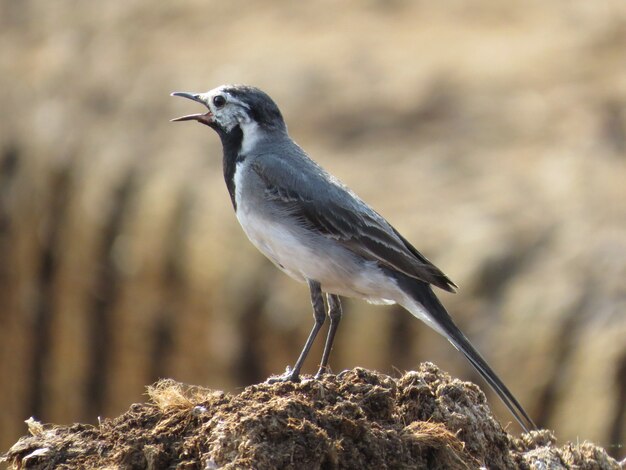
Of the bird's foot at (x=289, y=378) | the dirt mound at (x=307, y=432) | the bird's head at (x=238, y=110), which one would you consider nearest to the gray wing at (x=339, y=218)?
the bird's head at (x=238, y=110)

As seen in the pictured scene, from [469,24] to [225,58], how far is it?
14.4ft

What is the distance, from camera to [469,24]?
25.6 m

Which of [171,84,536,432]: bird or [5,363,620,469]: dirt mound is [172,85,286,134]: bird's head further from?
[5,363,620,469]: dirt mound

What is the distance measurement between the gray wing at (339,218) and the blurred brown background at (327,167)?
22.5ft

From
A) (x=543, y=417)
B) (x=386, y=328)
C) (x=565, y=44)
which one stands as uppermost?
(x=565, y=44)

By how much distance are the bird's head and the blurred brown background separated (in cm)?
708

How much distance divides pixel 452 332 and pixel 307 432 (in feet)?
7.30

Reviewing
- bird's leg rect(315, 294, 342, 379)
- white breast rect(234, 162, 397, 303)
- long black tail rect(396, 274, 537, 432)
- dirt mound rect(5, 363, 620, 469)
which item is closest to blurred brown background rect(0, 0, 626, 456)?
bird's leg rect(315, 294, 342, 379)

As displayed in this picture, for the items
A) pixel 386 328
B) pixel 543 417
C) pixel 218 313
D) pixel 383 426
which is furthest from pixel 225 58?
pixel 383 426

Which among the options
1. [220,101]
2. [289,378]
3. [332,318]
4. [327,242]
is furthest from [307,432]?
[220,101]

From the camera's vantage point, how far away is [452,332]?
10633mm

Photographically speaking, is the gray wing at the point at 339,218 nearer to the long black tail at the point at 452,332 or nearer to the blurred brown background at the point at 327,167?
the long black tail at the point at 452,332

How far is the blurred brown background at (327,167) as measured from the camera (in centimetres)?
1872

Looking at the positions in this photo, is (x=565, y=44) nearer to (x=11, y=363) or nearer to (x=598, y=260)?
(x=598, y=260)
